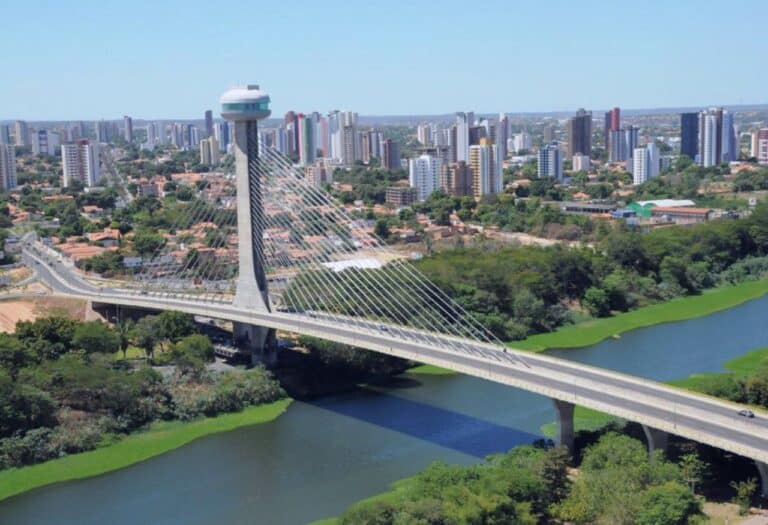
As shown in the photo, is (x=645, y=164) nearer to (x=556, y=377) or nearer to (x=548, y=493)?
(x=556, y=377)

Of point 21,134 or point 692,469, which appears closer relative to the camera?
point 692,469

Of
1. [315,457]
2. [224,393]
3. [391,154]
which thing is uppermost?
[391,154]

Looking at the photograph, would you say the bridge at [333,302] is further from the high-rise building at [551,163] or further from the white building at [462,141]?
the white building at [462,141]

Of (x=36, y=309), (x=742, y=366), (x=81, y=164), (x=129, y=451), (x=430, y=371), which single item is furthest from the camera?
(x=81, y=164)

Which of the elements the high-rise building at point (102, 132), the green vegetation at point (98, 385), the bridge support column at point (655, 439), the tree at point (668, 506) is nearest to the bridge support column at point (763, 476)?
the tree at point (668, 506)

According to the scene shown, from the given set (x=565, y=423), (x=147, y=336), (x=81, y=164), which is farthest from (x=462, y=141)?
(x=565, y=423)

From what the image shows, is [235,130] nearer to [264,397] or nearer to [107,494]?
[264,397]

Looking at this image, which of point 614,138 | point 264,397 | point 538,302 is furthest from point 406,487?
point 614,138
